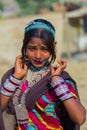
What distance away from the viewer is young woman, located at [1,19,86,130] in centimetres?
296

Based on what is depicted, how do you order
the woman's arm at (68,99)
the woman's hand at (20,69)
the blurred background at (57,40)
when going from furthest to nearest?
the blurred background at (57,40), the woman's hand at (20,69), the woman's arm at (68,99)

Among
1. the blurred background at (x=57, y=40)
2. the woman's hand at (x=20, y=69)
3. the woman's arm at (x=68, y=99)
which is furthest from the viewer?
the blurred background at (x=57, y=40)

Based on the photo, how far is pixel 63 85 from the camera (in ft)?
9.54

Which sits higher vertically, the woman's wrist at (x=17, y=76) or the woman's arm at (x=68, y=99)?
the woman's wrist at (x=17, y=76)

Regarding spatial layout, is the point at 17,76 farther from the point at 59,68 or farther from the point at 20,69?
the point at 59,68

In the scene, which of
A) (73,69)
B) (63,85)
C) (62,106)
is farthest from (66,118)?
(73,69)

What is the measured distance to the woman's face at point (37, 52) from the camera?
2996mm

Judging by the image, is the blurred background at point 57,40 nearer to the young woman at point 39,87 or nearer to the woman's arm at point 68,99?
the young woman at point 39,87

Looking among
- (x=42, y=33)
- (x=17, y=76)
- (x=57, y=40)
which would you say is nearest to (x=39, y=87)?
(x=17, y=76)

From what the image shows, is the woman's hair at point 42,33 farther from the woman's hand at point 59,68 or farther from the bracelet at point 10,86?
the bracelet at point 10,86

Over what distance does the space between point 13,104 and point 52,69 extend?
14.2 inches

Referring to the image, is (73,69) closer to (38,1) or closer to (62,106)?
(62,106)

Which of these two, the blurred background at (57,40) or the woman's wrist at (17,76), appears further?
the blurred background at (57,40)

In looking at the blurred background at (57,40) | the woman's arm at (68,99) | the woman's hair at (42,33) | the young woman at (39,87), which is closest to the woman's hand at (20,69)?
the young woman at (39,87)
